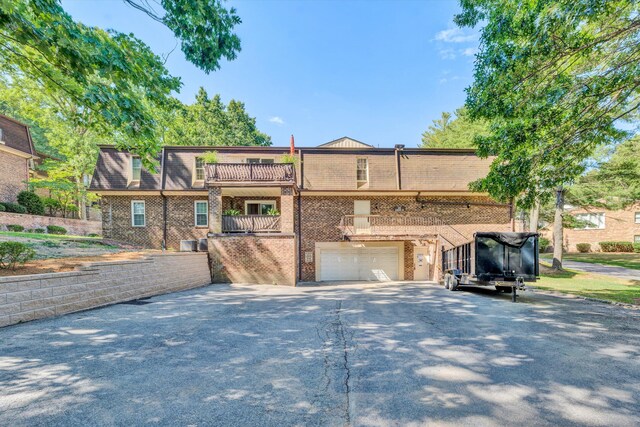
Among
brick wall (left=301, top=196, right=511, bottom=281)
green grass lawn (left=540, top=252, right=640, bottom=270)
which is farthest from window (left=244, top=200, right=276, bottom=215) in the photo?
green grass lawn (left=540, top=252, right=640, bottom=270)

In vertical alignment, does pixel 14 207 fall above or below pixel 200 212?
above

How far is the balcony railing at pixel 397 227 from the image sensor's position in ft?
55.2

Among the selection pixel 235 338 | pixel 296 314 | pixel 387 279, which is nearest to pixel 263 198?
pixel 387 279

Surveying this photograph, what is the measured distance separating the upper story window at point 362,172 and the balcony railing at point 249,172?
4974mm

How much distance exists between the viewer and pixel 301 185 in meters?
17.0

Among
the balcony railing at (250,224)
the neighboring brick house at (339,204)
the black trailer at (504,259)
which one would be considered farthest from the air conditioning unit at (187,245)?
the black trailer at (504,259)

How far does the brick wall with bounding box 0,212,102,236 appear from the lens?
16859 mm

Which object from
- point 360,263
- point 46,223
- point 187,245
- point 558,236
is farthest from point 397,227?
point 46,223

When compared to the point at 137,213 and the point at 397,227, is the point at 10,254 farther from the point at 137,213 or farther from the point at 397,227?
the point at 397,227

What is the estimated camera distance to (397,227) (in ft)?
56.1

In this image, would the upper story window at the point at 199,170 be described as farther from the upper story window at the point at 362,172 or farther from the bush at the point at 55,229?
the bush at the point at 55,229

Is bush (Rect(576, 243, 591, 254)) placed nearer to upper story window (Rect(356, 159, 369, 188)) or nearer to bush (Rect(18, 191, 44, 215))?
upper story window (Rect(356, 159, 369, 188))

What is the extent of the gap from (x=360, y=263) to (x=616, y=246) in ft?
99.5

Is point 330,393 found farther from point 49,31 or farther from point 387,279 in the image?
point 387,279
